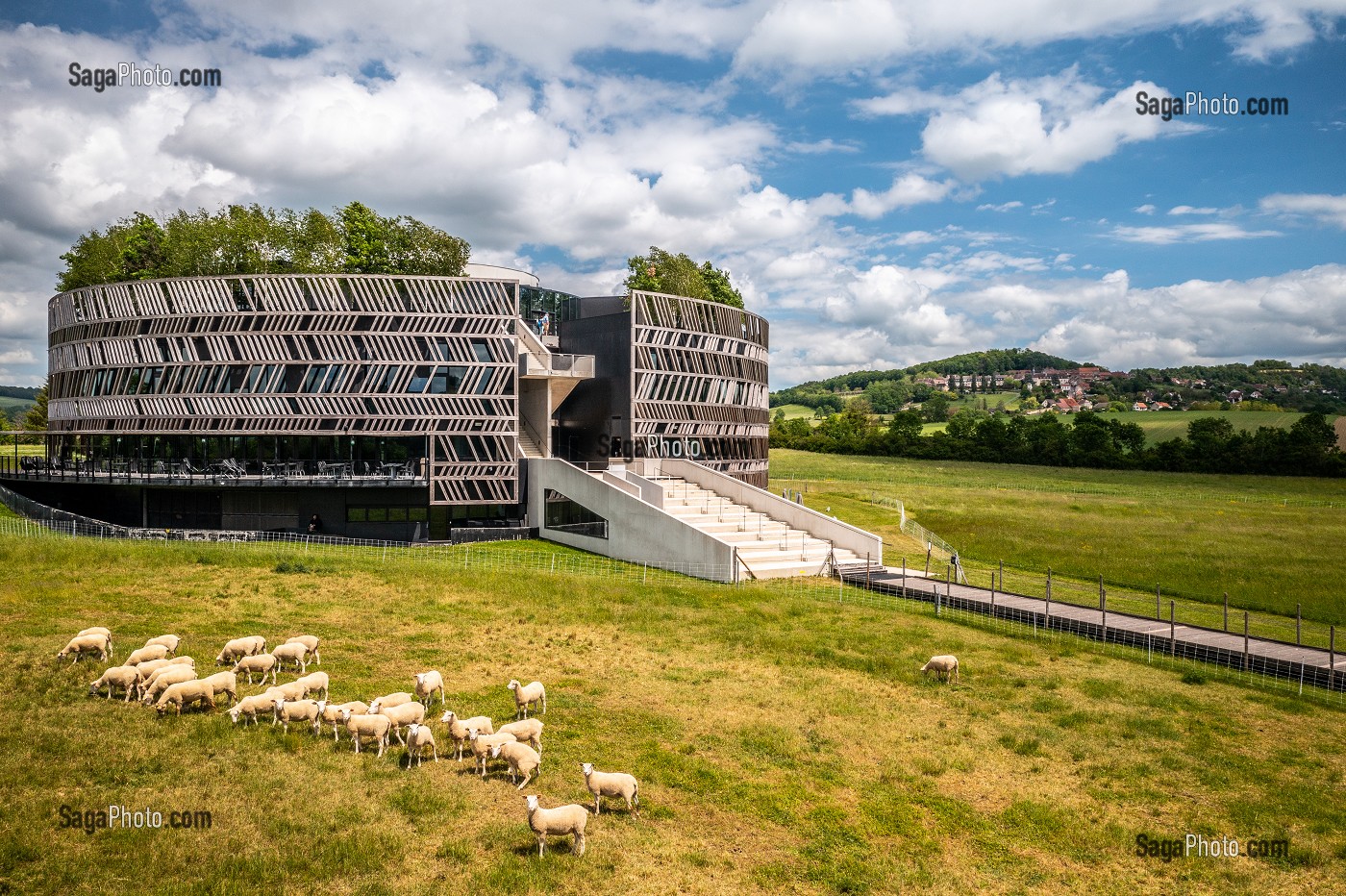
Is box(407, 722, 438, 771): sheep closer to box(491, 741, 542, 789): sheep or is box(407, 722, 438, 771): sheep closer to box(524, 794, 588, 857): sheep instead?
box(491, 741, 542, 789): sheep

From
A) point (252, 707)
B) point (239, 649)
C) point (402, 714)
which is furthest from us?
point (239, 649)

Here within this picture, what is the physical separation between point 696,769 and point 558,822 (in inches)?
156

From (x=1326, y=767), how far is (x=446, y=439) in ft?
129

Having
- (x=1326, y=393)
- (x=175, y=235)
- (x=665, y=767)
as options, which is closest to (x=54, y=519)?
(x=175, y=235)

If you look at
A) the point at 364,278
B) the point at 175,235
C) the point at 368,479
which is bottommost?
the point at 368,479

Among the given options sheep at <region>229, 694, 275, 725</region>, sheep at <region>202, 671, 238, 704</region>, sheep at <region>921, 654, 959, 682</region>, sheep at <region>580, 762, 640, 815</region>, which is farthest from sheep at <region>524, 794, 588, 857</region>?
sheep at <region>921, 654, 959, 682</region>

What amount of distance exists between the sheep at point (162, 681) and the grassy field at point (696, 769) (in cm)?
39

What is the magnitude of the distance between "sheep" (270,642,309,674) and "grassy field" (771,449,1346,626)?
3031 centimetres

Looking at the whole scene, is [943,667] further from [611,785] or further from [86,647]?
[86,647]

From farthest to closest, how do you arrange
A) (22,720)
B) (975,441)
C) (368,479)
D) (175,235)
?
(975,441) < (175,235) < (368,479) < (22,720)

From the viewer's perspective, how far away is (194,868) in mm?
10812

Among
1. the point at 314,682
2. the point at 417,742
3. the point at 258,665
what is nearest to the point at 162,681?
the point at 258,665

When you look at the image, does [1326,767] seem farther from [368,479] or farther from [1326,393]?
[1326,393]

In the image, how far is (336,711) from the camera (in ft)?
50.1
